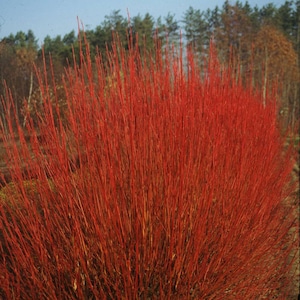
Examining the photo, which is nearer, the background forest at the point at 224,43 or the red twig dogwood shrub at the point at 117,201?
the red twig dogwood shrub at the point at 117,201

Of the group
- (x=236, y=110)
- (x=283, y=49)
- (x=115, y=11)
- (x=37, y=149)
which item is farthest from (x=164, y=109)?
(x=283, y=49)

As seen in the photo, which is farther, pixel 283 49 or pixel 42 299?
pixel 283 49

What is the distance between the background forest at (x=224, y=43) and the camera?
107 inches

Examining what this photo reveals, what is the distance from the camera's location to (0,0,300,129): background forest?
2.72 metres

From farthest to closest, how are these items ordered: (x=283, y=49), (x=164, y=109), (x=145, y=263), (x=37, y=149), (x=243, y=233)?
(x=283, y=49) → (x=243, y=233) → (x=164, y=109) → (x=145, y=263) → (x=37, y=149)

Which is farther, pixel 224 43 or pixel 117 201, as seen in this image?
pixel 224 43

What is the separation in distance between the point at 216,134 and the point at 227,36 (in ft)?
45.7

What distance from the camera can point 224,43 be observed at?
49.8ft

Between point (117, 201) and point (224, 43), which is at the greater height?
point (224, 43)

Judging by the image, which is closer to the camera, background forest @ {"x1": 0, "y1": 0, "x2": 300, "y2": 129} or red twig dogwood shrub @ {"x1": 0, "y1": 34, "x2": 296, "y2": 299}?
red twig dogwood shrub @ {"x1": 0, "y1": 34, "x2": 296, "y2": 299}

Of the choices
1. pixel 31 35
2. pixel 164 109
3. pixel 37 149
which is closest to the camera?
pixel 37 149

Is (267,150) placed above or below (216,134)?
below

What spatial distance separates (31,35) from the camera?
252cm

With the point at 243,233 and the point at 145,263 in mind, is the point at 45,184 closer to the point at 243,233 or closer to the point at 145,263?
the point at 145,263
